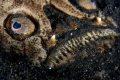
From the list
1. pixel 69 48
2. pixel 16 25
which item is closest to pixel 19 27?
pixel 16 25

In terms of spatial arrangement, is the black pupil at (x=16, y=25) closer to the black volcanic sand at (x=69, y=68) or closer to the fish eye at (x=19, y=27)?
the fish eye at (x=19, y=27)

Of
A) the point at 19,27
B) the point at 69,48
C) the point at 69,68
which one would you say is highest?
the point at 19,27

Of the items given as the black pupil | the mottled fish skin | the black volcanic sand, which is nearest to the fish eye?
the black pupil

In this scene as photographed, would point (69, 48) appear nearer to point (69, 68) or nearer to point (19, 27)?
point (69, 68)

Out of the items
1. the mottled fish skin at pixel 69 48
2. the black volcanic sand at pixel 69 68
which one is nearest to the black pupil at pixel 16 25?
the black volcanic sand at pixel 69 68

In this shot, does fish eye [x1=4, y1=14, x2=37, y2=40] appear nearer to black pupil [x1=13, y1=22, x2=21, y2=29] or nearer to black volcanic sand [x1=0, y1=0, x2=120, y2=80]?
black pupil [x1=13, y1=22, x2=21, y2=29]

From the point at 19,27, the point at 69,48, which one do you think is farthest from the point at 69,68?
the point at 19,27

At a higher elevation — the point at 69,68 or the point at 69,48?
the point at 69,48
